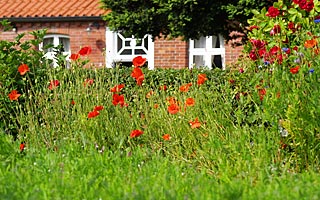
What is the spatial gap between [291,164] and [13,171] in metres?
2.18

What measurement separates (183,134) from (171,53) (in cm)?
1368

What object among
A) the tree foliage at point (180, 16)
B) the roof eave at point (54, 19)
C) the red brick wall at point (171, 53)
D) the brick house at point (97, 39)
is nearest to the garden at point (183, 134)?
the tree foliage at point (180, 16)

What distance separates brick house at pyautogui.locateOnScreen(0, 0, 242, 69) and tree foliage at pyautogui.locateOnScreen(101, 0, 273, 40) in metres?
4.54

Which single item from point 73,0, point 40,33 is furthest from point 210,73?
point 73,0

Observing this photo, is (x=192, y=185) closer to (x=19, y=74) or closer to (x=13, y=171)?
(x=13, y=171)

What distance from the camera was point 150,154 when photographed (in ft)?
20.3

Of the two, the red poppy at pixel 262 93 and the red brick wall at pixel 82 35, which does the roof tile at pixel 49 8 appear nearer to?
the red brick wall at pixel 82 35

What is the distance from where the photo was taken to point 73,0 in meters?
22.4

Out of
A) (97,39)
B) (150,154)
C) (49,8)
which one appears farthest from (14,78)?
(49,8)

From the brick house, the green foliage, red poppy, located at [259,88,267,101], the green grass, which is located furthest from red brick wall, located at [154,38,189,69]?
red poppy, located at [259,88,267,101]

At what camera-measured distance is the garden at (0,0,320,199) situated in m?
4.91

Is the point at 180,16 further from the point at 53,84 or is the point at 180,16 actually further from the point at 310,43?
the point at 310,43

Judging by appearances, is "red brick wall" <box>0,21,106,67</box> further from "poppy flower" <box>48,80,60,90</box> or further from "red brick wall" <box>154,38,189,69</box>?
"poppy flower" <box>48,80,60,90</box>

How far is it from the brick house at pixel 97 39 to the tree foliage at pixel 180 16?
4.54 metres
